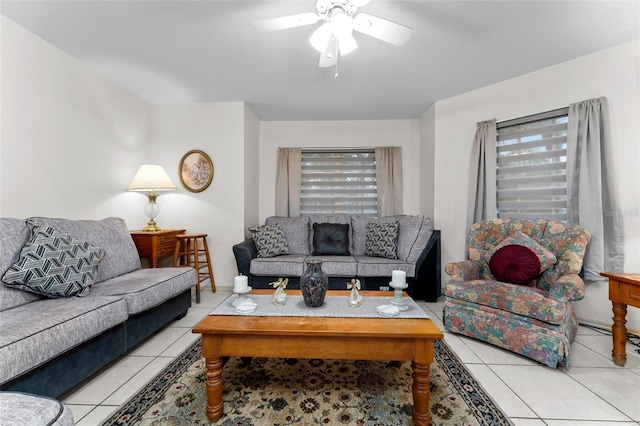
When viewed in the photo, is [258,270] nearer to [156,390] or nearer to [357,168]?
[156,390]

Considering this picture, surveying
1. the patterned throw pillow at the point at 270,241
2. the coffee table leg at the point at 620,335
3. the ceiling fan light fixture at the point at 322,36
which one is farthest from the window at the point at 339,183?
the coffee table leg at the point at 620,335

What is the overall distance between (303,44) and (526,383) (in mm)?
2928

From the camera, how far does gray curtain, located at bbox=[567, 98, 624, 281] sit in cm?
236

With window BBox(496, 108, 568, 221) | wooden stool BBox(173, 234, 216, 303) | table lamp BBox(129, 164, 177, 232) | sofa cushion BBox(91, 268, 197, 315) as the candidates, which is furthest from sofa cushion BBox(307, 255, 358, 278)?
table lamp BBox(129, 164, 177, 232)

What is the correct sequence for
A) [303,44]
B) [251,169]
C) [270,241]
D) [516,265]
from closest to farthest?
[516,265]
[303,44]
[270,241]
[251,169]

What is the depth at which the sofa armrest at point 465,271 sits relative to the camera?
2.32 metres

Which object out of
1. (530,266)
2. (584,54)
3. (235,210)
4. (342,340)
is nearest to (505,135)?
(584,54)

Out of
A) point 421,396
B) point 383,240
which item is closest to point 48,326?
point 421,396

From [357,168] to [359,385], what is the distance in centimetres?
312

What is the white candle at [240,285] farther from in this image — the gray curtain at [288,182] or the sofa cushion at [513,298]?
the gray curtain at [288,182]

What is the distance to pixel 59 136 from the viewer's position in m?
2.41

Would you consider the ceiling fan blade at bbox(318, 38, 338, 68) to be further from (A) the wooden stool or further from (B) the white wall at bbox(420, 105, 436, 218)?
(A) the wooden stool

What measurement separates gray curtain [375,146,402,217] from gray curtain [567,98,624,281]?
1.97 metres

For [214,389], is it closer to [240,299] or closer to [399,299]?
[240,299]
